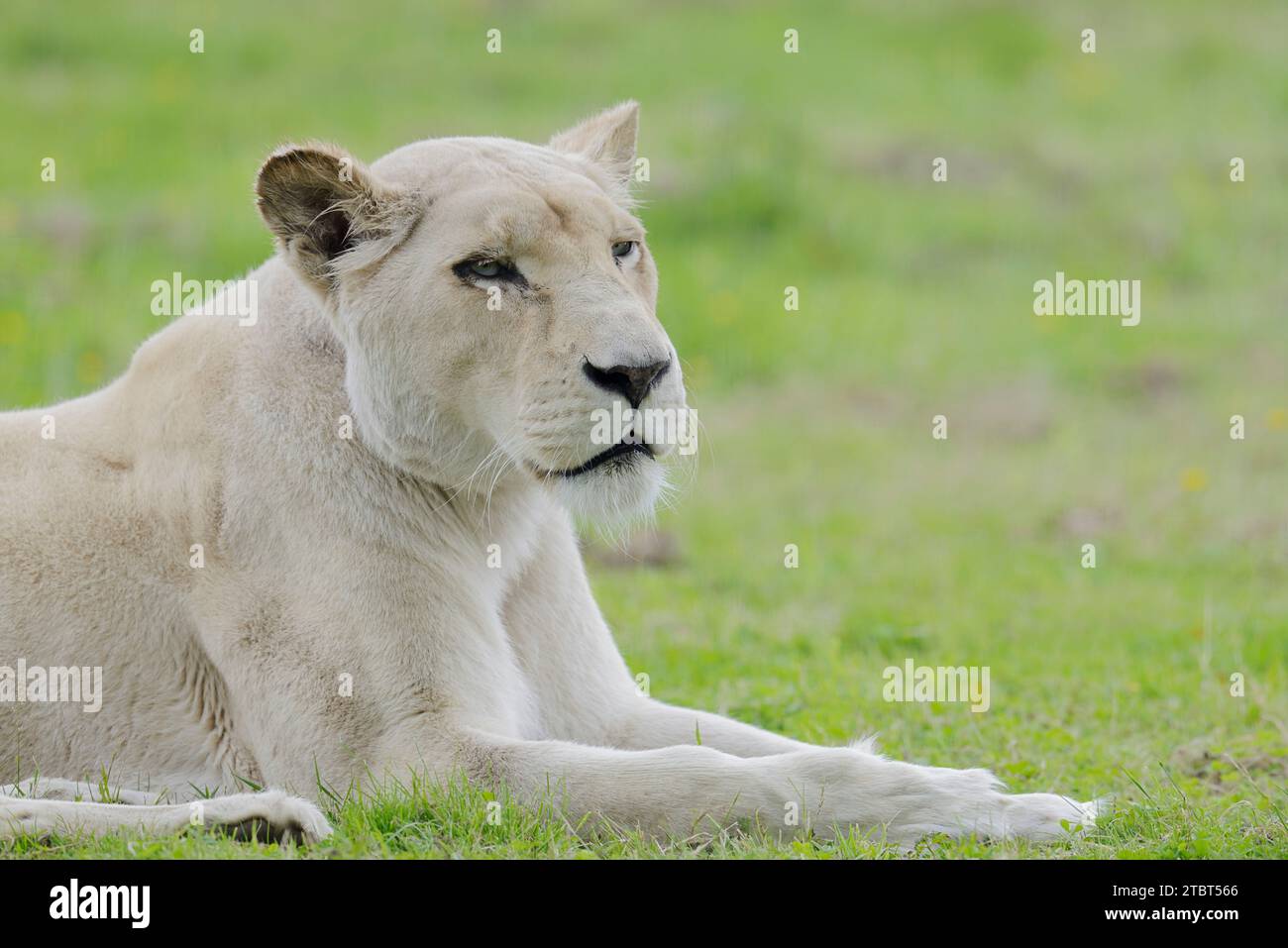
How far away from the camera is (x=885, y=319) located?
13492 mm

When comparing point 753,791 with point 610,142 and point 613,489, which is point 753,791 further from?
point 610,142

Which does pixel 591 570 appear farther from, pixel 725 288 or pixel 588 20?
pixel 588 20

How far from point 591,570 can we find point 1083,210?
873 centimetres

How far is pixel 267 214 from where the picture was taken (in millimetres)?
4711

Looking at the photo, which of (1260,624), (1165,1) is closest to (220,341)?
(1260,624)

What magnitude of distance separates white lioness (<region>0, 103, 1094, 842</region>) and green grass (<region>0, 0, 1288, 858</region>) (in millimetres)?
198

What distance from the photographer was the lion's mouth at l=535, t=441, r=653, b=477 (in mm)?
4465

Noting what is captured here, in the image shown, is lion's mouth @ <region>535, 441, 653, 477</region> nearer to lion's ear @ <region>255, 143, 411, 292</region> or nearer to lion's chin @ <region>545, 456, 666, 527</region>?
lion's chin @ <region>545, 456, 666, 527</region>

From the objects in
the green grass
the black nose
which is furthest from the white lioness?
the green grass

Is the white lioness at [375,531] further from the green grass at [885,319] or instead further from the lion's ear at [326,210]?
the green grass at [885,319]

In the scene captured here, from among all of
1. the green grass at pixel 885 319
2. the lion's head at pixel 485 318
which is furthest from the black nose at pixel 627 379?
the green grass at pixel 885 319

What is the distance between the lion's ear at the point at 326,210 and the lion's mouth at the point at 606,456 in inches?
33.1

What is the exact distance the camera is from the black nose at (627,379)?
436 cm

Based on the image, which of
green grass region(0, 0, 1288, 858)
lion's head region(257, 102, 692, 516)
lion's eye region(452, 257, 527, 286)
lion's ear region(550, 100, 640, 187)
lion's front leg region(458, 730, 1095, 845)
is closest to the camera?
lion's front leg region(458, 730, 1095, 845)
